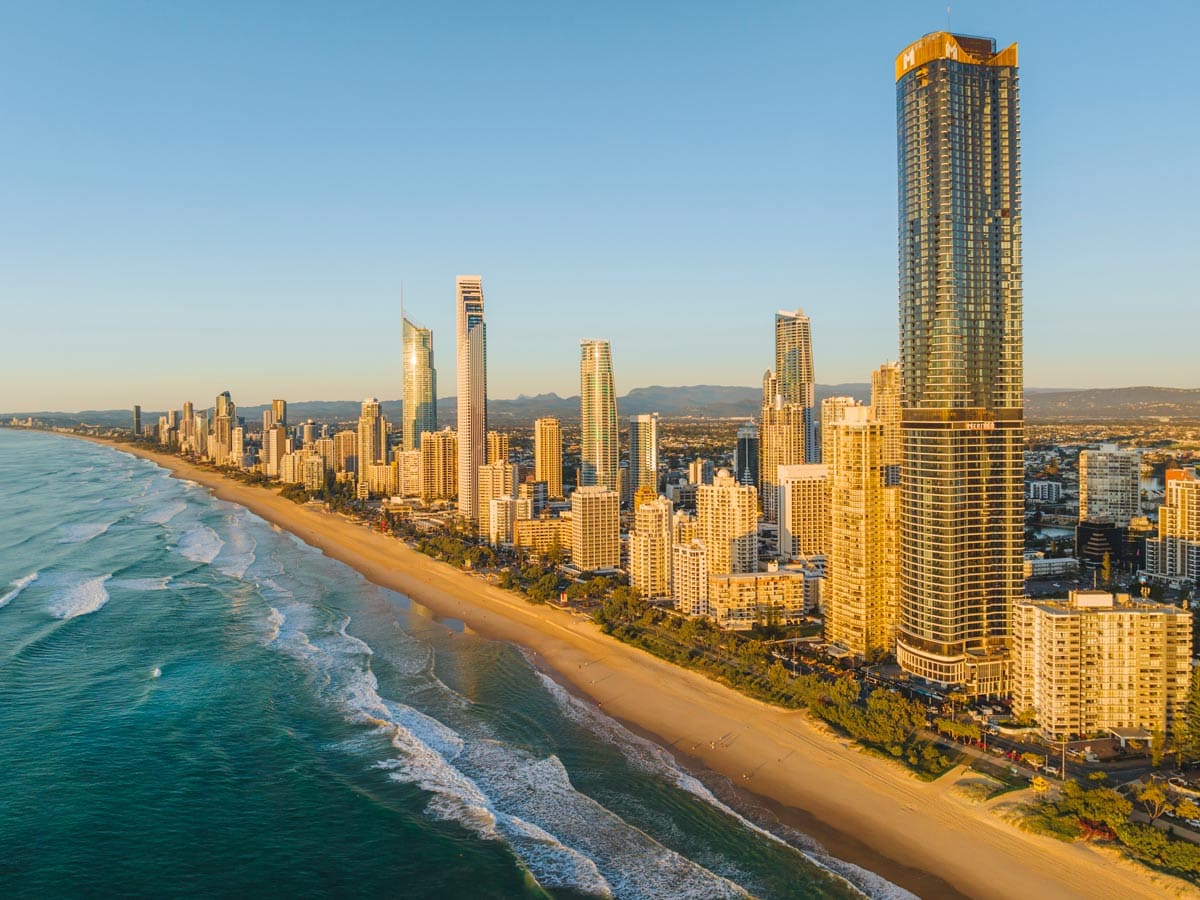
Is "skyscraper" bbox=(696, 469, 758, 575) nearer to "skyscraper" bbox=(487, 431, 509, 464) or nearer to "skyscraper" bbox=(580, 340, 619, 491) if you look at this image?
"skyscraper" bbox=(580, 340, 619, 491)

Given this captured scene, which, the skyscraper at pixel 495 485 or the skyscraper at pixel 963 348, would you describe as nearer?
the skyscraper at pixel 963 348

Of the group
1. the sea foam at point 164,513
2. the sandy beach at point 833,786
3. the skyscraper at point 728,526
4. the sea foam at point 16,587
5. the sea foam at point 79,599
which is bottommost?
the sandy beach at point 833,786

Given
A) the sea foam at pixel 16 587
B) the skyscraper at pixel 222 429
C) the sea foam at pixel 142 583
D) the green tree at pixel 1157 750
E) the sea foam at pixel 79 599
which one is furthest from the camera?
the skyscraper at pixel 222 429

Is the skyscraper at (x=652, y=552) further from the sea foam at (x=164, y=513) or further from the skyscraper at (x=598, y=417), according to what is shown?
the sea foam at (x=164, y=513)

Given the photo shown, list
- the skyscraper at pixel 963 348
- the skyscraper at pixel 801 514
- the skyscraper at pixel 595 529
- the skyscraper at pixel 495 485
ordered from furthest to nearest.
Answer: the skyscraper at pixel 495 485, the skyscraper at pixel 801 514, the skyscraper at pixel 595 529, the skyscraper at pixel 963 348

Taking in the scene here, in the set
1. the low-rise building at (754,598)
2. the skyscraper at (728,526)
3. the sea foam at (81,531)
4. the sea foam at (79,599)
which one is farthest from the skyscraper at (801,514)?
the sea foam at (81,531)

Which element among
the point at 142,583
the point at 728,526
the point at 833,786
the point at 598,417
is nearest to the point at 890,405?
the point at 728,526
